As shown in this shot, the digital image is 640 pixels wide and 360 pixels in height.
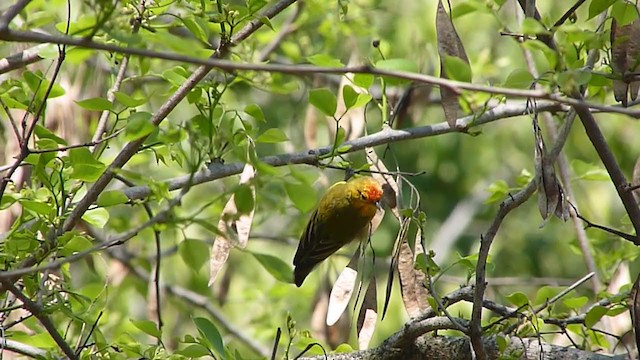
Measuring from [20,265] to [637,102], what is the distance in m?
1.48

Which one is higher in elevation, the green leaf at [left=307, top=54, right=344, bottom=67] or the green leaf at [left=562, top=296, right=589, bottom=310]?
the green leaf at [left=307, top=54, right=344, bottom=67]

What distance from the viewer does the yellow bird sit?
2.68m

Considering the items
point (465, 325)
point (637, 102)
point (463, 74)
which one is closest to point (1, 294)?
point (465, 325)

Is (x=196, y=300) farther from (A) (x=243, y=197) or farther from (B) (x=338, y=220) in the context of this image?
(A) (x=243, y=197)

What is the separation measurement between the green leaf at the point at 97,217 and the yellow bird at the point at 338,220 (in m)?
0.76

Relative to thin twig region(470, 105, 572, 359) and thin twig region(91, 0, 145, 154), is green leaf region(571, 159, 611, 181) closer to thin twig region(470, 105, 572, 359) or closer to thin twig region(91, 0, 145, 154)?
thin twig region(470, 105, 572, 359)

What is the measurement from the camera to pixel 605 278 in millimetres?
2965

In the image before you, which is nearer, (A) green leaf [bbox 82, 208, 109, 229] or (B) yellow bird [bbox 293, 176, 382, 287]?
(A) green leaf [bbox 82, 208, 109, 229]

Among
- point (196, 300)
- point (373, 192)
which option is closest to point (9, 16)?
point (373, 192)

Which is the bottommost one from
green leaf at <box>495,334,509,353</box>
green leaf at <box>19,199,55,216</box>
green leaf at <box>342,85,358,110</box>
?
green leaf at <box>495,334,509,353</box>

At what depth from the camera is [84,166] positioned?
1.93 meters

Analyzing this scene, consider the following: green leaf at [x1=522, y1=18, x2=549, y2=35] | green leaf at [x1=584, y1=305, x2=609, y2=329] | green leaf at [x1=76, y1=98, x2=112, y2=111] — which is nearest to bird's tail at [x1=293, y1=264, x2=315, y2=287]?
green leaf at [x1=584, y1=305, x2=609, y2=329]

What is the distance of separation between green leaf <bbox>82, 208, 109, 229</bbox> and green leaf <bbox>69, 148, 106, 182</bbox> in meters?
0.19

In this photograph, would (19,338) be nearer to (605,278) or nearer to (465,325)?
(465,325)
